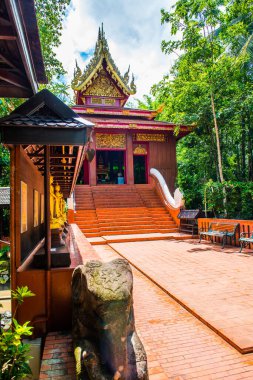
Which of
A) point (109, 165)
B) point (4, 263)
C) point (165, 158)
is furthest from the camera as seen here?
point (109, 165)

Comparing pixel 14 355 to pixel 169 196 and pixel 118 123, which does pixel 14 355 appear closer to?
pixel 169 196

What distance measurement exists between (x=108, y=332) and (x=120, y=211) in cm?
1199

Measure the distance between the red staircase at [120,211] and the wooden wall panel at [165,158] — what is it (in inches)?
93.2

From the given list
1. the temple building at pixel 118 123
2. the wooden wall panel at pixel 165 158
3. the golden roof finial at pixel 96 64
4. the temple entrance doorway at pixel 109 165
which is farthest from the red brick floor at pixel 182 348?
the temple entrance doorway at pixel 109 165

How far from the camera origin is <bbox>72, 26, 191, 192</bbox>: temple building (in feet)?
58.1

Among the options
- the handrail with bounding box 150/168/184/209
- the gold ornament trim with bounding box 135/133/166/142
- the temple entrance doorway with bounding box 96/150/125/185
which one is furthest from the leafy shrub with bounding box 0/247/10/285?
the temple entrance doorway with bounding box 96/150/125/185

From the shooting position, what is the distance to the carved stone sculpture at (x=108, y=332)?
188 cm

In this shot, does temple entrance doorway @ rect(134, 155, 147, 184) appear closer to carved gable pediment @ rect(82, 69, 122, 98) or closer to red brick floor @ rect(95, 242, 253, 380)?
carved gable pediment @ rect(82, 69, 122, 98)

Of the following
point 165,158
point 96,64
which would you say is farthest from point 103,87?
point 165,158

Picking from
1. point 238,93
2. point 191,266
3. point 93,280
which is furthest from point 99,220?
point 93,280

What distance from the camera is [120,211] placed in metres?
13.9

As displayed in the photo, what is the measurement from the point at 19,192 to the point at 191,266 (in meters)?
5.04

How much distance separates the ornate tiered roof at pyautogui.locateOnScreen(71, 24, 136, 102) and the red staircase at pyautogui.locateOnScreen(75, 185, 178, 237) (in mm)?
7585

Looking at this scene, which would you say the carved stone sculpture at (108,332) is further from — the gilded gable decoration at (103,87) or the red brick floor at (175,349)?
the gilded gable decoration at (103,87)
